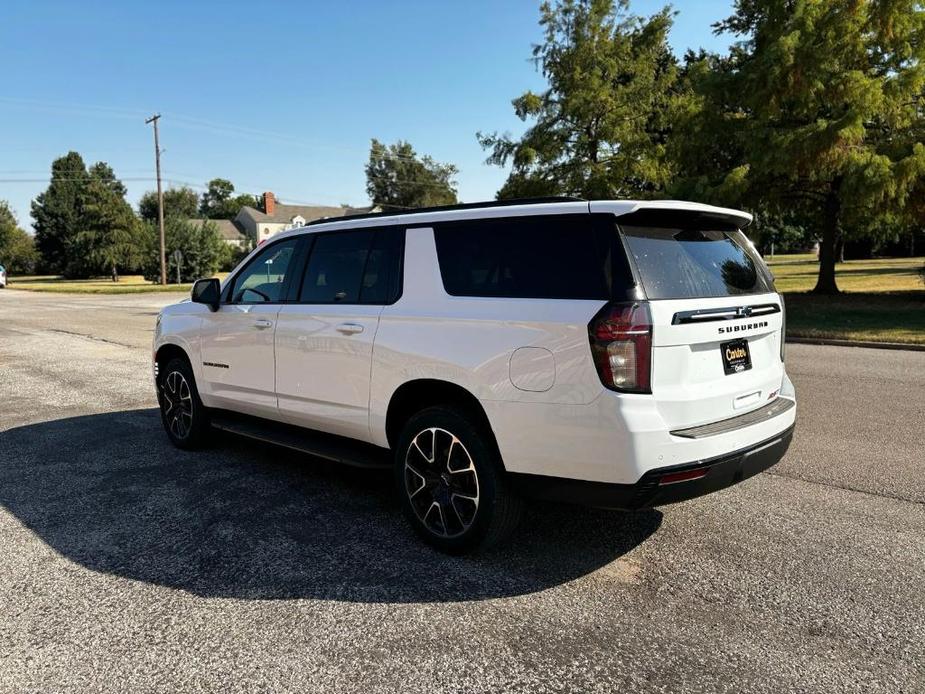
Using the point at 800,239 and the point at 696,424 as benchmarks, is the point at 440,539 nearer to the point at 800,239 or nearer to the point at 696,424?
the point at 696,424

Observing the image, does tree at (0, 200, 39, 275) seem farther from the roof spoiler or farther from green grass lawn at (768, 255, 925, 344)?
the roof spoiler

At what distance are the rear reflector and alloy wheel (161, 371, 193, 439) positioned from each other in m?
4.19

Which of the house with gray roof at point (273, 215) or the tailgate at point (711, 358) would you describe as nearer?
the tailgate at point (711, 358)

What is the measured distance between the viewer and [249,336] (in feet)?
17.0

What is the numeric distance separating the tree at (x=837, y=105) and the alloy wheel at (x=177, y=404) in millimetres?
16265

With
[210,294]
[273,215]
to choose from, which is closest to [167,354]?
[210,294]

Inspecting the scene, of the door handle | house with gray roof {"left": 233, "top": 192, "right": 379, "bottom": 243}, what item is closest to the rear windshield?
the door handle

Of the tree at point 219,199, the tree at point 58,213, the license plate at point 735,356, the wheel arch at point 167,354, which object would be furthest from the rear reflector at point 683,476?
the tree at point 219,199

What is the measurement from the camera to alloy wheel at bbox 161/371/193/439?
19.5 ft

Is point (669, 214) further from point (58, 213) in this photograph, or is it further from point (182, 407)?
point (58, 213)

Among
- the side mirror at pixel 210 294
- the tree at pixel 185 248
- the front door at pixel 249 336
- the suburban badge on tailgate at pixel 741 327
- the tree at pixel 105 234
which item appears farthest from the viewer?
the tree at pixel 105 234

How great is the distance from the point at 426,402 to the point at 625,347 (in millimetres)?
1322

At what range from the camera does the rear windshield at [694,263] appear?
336 cm

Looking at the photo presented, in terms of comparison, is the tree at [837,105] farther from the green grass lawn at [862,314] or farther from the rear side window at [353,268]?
the rear side window at [353,268]
